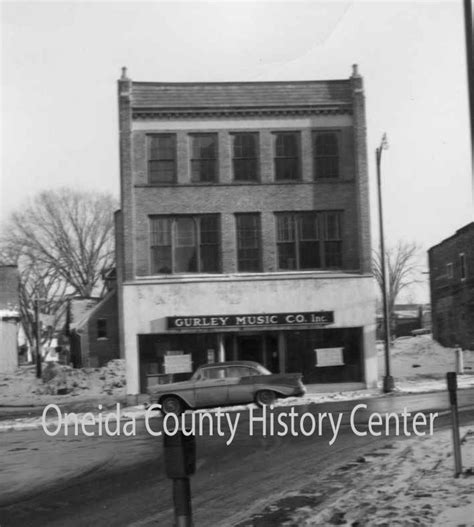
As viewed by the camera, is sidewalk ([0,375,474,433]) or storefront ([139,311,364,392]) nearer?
sidewalk ([0,375,474,433])

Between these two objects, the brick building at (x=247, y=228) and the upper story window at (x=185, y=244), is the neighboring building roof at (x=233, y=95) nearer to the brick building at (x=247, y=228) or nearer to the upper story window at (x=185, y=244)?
the brick building at (x=247, y=228)

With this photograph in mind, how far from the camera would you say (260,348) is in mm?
29812

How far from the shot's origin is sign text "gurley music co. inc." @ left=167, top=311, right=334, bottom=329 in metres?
29.1

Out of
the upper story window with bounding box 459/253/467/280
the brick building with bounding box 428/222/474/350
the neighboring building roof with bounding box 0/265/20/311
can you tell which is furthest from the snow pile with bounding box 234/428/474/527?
the neighboring building roof with bounding box 0/265/20/311

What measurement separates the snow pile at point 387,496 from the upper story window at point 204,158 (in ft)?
65.5

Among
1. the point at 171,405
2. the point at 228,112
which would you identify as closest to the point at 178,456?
the point at 171,405

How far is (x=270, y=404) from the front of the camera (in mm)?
22016

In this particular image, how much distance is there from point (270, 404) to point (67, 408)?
28.2ft

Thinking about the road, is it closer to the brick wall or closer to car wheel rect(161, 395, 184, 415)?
car wheel rect(161, 395, 184, 415)

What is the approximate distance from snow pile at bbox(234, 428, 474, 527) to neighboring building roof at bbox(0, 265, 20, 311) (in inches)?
1509

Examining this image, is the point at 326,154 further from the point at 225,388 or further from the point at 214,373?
the point at 225,388

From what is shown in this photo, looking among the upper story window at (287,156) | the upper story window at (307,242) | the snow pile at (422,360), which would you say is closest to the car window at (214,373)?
the upper story window at (307,242)

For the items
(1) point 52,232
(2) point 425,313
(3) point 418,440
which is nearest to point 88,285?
(1) point 52,232

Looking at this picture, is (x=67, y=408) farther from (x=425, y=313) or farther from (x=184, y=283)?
(x=425, y=313)
